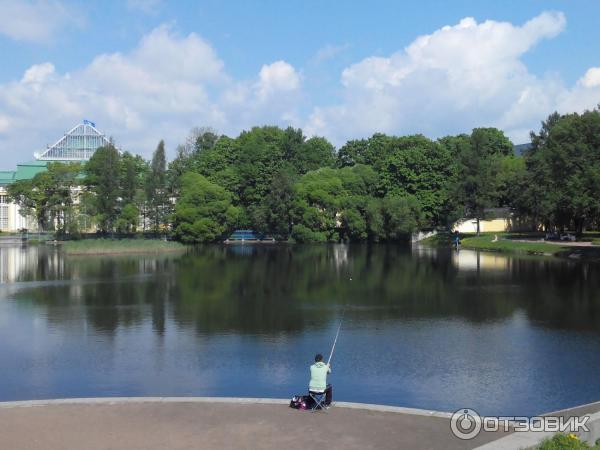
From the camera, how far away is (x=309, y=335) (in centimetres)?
2536

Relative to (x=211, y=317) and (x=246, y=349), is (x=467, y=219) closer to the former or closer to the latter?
(x=211, y=317)

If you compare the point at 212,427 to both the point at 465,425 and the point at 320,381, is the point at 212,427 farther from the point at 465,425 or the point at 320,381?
the point at 465,425

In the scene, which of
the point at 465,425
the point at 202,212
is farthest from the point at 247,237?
the point at 465,425

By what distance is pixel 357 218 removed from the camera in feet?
303

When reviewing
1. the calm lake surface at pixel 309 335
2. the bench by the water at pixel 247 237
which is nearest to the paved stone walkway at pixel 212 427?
the calm lake surface at pixel 309 335

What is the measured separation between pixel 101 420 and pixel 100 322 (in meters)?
15.7

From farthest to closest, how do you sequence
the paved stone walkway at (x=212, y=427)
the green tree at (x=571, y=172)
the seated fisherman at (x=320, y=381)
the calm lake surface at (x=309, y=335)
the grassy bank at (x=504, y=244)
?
1. the grassy bank at (x=504, y=244)
2. the green tree at (x=571, y=172)
3. the calm lake surface at (x=309, y=335)
4. the seated fisherman at (x=320, y=381)
5. the paved stone walkway at (x=212, y=427)

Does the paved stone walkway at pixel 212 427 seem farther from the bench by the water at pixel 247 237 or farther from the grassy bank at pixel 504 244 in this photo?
the bench by the water at pixel 247 237

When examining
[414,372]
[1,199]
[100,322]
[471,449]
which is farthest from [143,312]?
[1,199]

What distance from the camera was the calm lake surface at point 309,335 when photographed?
18.2 meters

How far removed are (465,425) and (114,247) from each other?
6460 centimetres

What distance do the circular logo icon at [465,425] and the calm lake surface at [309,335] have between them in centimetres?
290

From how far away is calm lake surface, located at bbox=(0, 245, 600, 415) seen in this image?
715 inches

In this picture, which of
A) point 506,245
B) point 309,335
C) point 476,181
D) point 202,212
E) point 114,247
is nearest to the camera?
point 309,335
